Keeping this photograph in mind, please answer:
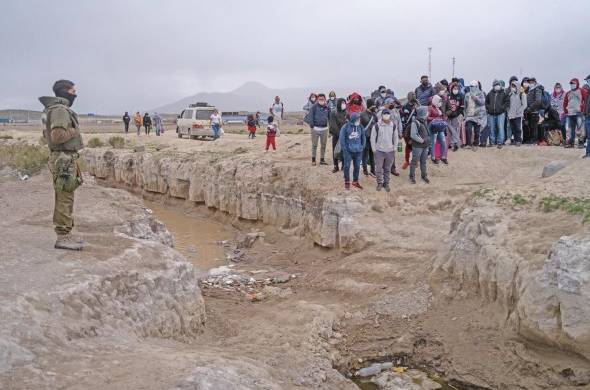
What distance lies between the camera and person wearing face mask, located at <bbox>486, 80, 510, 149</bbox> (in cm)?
1372

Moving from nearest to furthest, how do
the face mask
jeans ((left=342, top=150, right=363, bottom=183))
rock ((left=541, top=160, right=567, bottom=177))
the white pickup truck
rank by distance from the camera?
the face mask, rock ((left=541, top=160, right=567, bottom=177)), jeans ((left=342, top=150, right=363, bottom=183)), the white pickup truck

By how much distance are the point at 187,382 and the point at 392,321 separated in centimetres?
441

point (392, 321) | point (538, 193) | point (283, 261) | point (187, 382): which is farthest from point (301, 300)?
point (187, 382)

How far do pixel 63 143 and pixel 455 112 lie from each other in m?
9.80

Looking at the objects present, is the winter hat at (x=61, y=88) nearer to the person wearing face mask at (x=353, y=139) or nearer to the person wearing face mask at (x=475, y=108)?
the person wearing face mask at (x=353, y=139)

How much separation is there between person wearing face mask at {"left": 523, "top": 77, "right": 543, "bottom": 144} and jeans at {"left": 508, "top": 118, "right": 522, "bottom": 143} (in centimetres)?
43

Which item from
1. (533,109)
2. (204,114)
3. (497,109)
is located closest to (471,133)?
(497,109)

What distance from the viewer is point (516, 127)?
14250mm

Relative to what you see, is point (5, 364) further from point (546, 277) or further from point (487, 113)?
point (487, 113)

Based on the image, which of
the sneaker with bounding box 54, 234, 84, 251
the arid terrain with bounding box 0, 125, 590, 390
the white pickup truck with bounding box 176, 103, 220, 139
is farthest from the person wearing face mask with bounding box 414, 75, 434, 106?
the white pickup truck with bounding box 176, 103, 220, 139

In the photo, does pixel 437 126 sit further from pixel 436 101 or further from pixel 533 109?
pixel 533 109

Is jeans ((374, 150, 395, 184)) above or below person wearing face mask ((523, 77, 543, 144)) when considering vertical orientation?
below

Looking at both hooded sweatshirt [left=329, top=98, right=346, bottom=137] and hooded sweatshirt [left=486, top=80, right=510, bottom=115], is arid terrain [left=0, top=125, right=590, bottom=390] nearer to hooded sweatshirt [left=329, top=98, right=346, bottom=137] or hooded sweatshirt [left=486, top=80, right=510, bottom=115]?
hooded sweatshirt [left=329, top=98, right=346, bottom=137]

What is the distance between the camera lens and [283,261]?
11953 mm
